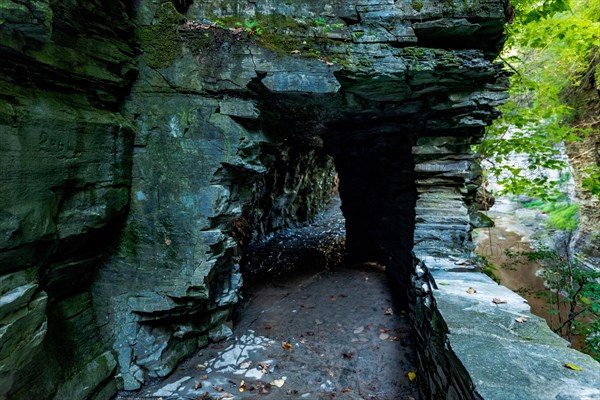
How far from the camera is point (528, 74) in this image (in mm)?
9930

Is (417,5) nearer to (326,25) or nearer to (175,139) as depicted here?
(326,25)

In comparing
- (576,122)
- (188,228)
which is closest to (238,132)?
(188,228)

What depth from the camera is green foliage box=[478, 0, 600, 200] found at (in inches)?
237

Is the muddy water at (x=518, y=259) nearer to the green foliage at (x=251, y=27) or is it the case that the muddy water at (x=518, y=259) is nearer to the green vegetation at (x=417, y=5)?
the green vegetation at (x=417, y=5)

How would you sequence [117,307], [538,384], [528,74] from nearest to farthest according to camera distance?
[538,384] → [117,307] → [528,74]

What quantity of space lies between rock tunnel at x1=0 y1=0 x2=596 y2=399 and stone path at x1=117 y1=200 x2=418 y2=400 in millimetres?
500

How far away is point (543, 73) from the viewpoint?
9.05 metres

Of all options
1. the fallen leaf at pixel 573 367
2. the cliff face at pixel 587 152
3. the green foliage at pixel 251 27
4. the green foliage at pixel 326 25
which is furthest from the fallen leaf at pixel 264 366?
the cliff face at pixel 587 152

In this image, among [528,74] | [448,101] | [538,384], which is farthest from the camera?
[528,74]

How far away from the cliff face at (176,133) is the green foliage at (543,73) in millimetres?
2660

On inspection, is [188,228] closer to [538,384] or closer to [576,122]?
[538,384]

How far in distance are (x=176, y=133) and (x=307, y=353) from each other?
172 inches

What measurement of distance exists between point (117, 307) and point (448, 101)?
6350 millimetres

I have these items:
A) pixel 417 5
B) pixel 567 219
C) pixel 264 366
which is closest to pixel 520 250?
pixel 567 219
